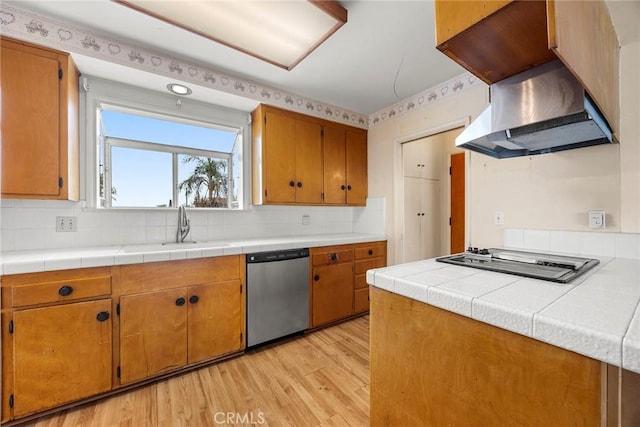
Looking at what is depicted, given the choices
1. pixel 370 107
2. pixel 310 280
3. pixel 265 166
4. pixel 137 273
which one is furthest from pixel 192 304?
pixel 370 107

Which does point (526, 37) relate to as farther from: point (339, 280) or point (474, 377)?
point (339, 280)

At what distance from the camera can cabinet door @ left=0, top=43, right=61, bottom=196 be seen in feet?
4.97

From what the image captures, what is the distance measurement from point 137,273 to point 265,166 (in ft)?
4.43

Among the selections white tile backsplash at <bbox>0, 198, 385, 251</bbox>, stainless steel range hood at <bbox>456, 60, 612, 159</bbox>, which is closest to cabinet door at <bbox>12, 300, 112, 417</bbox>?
white tile backsplash at <bbox>0, 198, 385, 251</bbox>

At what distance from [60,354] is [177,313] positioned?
1.94 ft

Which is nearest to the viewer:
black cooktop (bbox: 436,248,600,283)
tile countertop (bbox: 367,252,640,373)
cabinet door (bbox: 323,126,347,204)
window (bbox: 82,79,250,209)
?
tile countertop (bbox: 367,252,640,373)

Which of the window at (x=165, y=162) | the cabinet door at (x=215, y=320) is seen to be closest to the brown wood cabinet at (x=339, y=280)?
the cabinet door at (x=215, y=320)

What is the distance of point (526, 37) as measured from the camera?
0.90 m

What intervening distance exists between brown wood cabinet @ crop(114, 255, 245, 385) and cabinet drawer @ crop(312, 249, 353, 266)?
28.5 inches

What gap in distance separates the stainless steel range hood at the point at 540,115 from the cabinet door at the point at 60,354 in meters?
2.35

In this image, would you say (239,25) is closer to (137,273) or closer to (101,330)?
(137,273)

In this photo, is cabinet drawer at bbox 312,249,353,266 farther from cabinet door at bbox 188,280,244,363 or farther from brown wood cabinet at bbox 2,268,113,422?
brown wood cabinet at bbox 2,268,113,422

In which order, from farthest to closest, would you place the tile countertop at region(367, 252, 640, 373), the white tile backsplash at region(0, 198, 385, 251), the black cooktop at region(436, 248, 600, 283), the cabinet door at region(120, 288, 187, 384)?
the white tile backsplash at region(0, 198, 385, 251) < the cabinet door at region(120, 288, 187, 384) < the black cooktop at region(436, 248, 600, 283) < the tile countertop at region(367, 252, 640, 373)

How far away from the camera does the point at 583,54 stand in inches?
33.1
